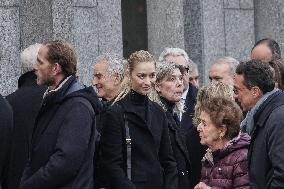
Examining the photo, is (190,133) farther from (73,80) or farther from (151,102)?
(73,80)

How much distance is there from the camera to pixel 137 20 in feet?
36.5

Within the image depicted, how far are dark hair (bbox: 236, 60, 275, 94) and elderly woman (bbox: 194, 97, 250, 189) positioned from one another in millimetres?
201

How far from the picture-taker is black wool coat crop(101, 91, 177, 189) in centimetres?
628

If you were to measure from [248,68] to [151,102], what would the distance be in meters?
1.25

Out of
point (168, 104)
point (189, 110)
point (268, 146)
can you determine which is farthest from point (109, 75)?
point (268, 146)

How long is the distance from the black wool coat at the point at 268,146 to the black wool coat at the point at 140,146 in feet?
3.80

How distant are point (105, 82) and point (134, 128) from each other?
679mm

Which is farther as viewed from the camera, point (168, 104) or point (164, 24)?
point (164, 24)

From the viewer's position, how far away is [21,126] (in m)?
6.57

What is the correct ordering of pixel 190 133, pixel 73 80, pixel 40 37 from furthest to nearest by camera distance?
pixel 40 37 < pixel 190 133 < pixel 73 80

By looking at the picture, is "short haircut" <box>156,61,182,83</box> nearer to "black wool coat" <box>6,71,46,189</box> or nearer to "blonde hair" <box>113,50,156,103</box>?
"blonde hair" <box>113,50,156,103</box>

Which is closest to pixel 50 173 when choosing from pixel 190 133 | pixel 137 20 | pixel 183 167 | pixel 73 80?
pixel 73 80

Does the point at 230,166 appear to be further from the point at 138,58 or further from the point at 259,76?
the point at 138,58

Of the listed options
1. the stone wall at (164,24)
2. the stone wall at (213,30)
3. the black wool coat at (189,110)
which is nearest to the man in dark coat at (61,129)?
the black wool coat at (189,110)
